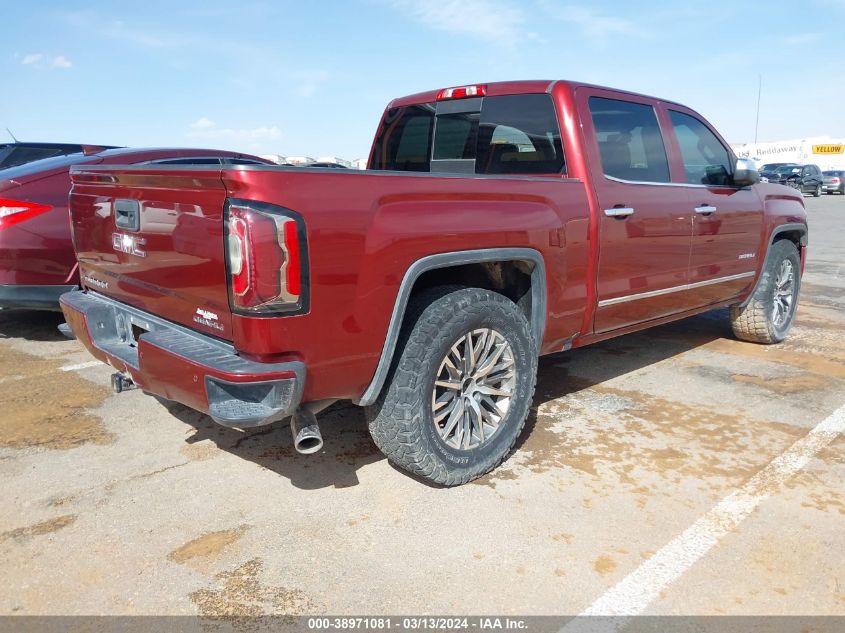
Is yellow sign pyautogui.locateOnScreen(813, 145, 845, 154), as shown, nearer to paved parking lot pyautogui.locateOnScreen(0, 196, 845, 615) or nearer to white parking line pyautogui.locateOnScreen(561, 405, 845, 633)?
paved parking lot pyautogui.locateOnScreen(0, 196, 845, 615)

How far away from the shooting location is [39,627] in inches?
83.0

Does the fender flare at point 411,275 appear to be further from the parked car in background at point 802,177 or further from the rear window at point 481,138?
the parked car in background at point 802,177

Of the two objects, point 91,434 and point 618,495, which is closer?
point 618,495

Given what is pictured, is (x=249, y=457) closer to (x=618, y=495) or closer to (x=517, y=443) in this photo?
(x=517, y=443)

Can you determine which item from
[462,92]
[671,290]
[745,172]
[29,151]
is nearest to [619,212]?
[671,290]

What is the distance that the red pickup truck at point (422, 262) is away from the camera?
2.34 m

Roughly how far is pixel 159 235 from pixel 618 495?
7.38 ft

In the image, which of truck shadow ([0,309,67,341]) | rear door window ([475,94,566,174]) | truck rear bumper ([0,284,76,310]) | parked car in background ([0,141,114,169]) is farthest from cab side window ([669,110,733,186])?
parked car in background ([0,141,114,169])

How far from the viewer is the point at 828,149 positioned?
5138 centimetres

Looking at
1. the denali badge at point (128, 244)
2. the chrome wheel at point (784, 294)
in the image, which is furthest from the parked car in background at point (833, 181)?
the denali badge at point (128, 244)

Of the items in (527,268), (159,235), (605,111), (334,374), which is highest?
(605,111)

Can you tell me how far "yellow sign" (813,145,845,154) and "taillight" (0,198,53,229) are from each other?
58.6 meters

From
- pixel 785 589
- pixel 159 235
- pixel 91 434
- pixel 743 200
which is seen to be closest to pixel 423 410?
pixel 159 235

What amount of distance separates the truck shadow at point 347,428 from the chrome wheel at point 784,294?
27.5 inches
